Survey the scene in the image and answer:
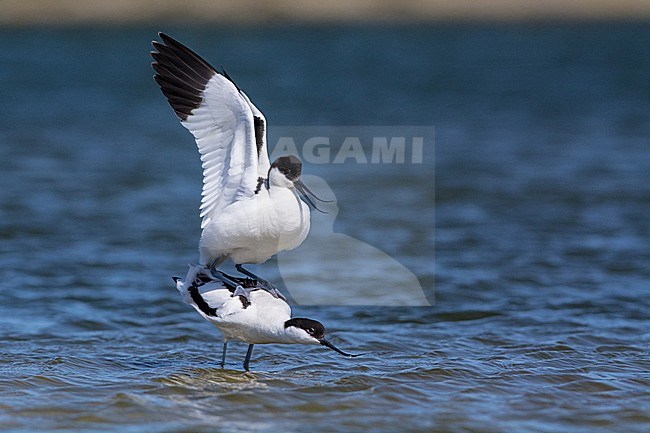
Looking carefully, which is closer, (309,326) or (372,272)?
(309,326)

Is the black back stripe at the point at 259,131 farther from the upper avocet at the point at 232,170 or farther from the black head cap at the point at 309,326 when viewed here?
the black head cap at the point at 309,326

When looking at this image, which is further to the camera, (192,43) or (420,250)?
(192,43)

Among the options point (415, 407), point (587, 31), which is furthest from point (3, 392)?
point (587, 31)

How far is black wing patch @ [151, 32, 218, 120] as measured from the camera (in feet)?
23.6

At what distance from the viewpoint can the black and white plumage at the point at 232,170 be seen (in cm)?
692

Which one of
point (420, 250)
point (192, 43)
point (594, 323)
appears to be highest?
point (192, 43)

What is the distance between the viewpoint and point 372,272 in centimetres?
1099

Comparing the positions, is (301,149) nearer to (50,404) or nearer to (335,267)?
(335,267)

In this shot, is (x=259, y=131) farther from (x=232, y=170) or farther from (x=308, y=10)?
(x=308, y=10)

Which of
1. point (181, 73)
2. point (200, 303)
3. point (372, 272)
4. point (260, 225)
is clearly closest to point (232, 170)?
point (260, 225)

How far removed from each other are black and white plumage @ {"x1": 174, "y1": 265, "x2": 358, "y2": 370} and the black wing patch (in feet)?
3.62

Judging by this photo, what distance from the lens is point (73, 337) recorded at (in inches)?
335

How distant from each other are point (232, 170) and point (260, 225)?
510 millimetres

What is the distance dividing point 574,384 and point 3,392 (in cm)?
365
